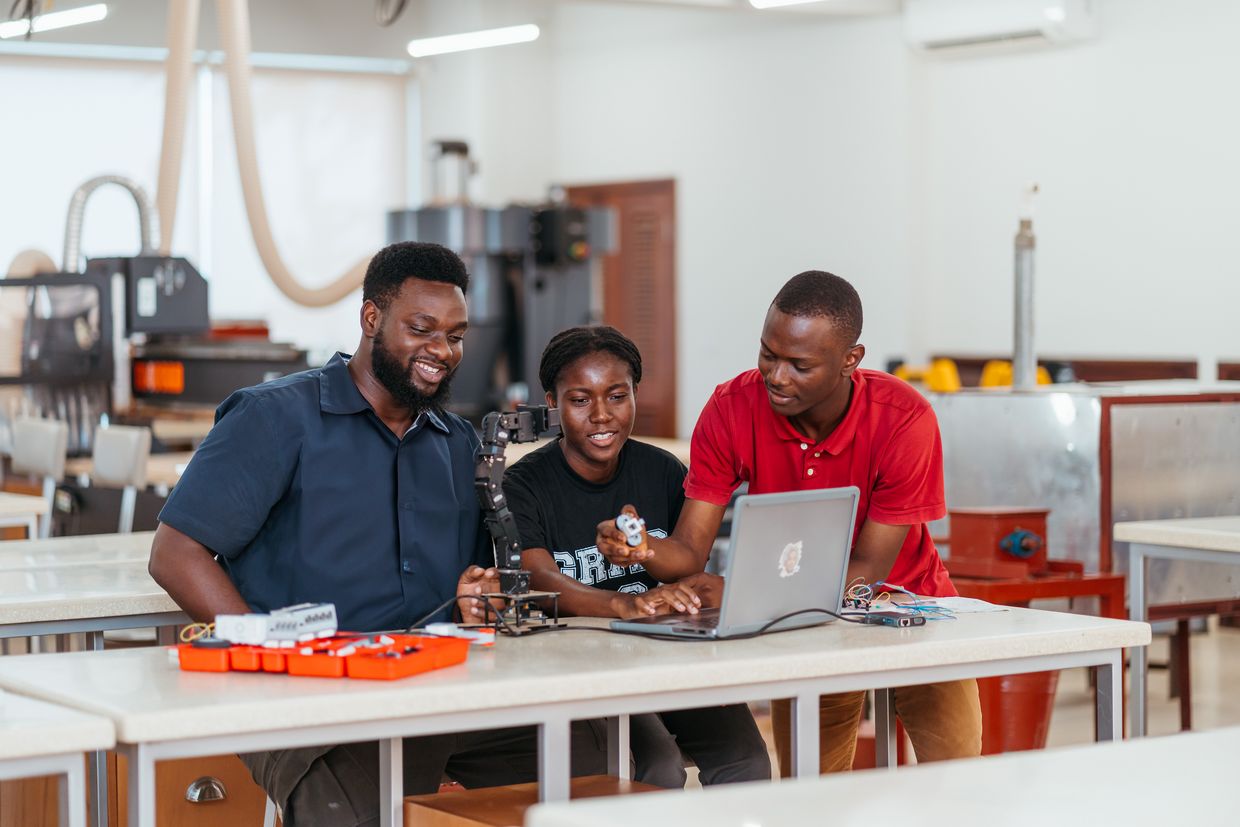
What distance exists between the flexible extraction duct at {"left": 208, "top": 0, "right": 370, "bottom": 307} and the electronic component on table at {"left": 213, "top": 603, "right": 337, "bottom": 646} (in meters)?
4.49

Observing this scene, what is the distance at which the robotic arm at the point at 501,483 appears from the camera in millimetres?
2611

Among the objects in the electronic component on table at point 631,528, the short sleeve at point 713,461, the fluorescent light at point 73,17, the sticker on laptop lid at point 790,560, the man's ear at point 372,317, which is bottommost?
the sticker on laptop lid at point 790,560

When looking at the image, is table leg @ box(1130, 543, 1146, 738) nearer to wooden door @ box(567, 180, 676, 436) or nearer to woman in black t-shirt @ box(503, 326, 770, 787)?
woman in black t-shirt @ box(503, 326, 770, 787)

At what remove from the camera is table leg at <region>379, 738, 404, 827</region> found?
7.38 feet

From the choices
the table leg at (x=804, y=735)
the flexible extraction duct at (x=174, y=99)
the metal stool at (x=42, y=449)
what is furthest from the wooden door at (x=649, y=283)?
the table leg at (x=804, y=735)

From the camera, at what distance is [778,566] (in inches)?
97.8

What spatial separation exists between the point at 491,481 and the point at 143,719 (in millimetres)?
831

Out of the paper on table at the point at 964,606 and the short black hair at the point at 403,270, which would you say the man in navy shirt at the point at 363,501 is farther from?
the paper on table at the point at 964,606

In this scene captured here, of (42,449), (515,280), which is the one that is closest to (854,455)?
(42,449)

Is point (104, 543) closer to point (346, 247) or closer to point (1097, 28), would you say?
point (1097, 28)

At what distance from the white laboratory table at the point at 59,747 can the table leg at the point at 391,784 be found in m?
0.44

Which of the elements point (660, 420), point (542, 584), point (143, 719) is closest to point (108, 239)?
point (660, 420)

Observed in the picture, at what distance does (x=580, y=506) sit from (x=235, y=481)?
64cm

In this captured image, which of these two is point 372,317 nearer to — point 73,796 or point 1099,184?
point 73,796
